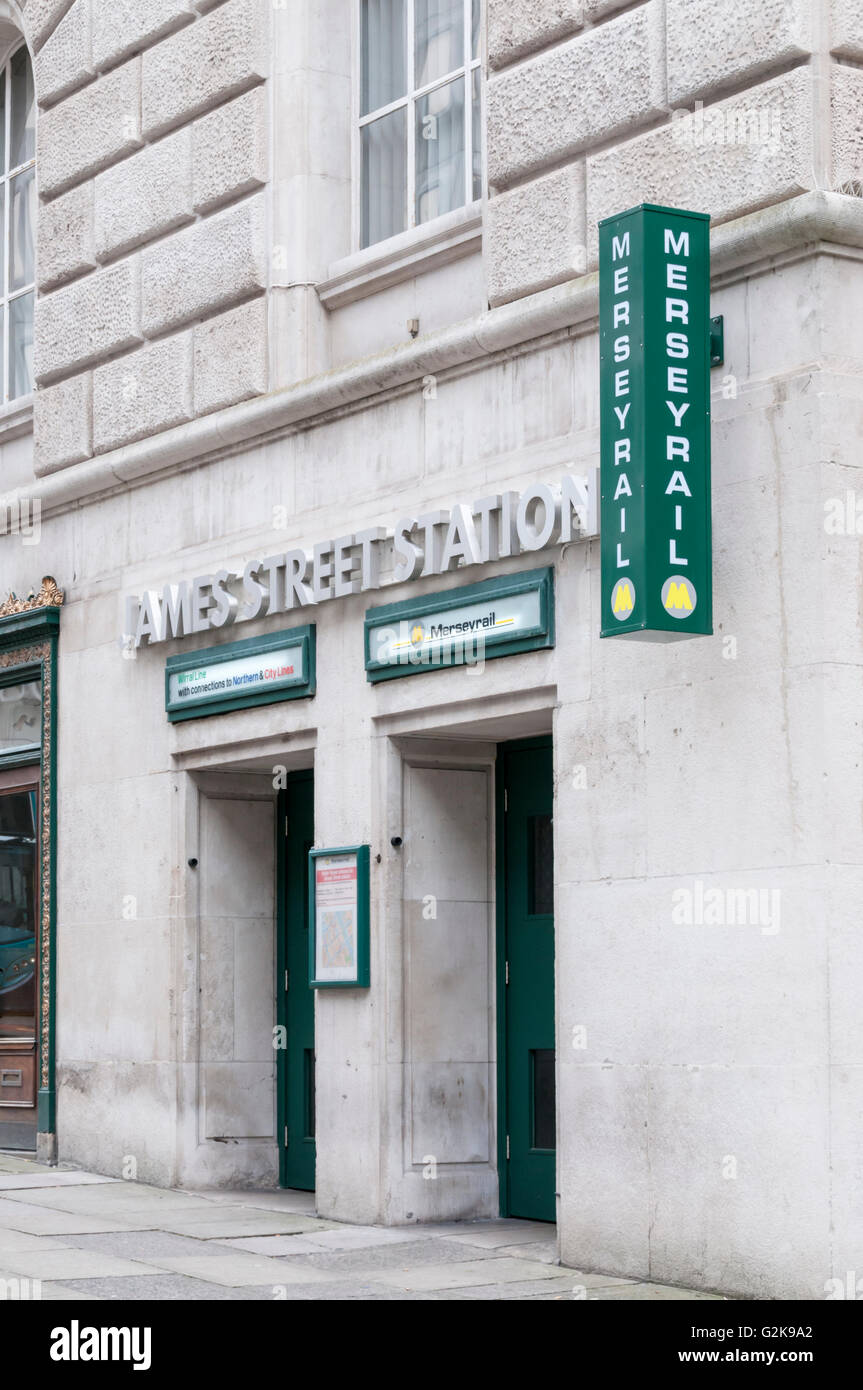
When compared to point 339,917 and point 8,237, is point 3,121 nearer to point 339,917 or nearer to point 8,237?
point 8,237

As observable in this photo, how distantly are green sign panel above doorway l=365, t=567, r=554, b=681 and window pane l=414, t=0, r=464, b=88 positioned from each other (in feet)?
11.3

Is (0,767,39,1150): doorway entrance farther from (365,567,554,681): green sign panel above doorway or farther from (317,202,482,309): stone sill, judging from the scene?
(317,202,482,309): stone sill

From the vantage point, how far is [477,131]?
12.2 m

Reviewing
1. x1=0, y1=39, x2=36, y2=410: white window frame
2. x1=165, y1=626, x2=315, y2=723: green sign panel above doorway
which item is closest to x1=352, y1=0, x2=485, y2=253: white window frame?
x1=165, y1=626, x2=315, y2=723: green sign panel above doorway

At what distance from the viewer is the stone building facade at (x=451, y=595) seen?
9.33 m

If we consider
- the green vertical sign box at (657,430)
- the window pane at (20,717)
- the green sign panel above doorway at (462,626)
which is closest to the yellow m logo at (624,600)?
the green vertical sign box at (657,430)

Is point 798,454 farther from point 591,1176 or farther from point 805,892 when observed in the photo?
point 591,1176

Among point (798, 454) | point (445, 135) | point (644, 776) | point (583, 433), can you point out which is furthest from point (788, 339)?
point (445, 135)

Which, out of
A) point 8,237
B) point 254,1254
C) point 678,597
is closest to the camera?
point 678,597

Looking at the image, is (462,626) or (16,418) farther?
(16,418)

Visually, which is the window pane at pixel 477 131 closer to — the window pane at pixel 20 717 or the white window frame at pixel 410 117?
the white window frame at pixel 410 117

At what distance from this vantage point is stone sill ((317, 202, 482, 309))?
12.0 metres

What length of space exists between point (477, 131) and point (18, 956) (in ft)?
24.0

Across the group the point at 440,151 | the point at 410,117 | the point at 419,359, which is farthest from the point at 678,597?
the point at 410,117
